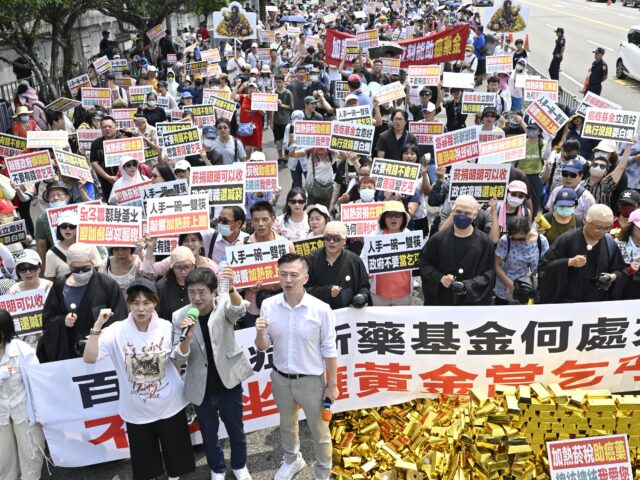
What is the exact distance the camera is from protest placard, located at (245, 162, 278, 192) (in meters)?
8.13

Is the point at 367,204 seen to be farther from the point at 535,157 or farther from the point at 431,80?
the point at 431,80

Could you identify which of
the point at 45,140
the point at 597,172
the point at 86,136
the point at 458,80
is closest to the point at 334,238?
the point at 597,172

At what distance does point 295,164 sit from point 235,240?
3.98m

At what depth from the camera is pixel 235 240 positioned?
661 centimetres

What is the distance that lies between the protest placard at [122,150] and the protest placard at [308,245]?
363 centimetres

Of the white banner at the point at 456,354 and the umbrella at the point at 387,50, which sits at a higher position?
the umbrella at the point at 387,50

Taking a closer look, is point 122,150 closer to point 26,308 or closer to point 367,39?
point 26,308

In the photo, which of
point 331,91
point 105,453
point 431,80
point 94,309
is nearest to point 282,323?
point 94,309

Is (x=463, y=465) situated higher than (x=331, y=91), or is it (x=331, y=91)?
(x=331, y=91)

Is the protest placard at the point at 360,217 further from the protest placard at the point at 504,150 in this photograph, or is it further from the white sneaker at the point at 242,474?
the white sneaker at the point at 242,474

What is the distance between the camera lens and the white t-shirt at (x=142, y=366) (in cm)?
462

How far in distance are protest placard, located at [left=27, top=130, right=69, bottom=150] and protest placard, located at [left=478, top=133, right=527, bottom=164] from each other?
593 cm

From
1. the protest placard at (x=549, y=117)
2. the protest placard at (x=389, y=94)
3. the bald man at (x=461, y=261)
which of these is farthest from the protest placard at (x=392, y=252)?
the protest placard at (x=389, y=94)

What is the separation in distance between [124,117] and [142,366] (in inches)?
314
